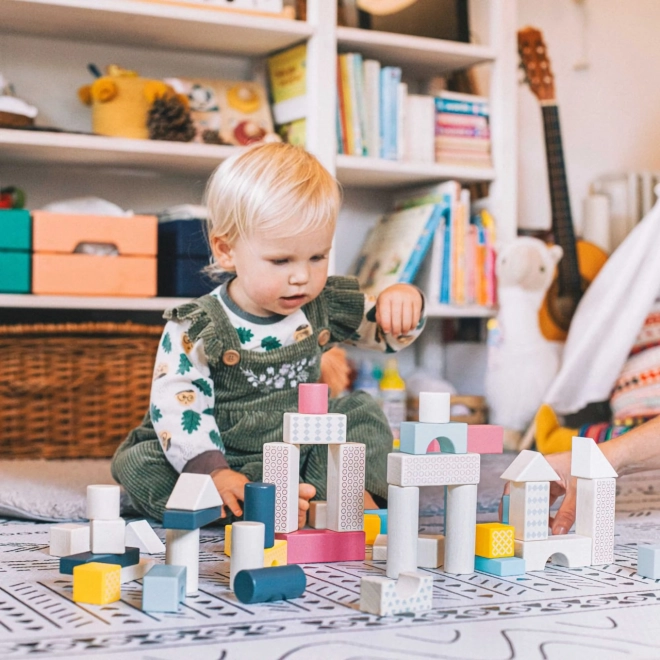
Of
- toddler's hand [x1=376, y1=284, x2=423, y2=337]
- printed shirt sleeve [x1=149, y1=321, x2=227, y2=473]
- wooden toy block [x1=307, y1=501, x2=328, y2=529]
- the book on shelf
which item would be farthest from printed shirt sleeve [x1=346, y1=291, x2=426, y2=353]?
the book on shelf

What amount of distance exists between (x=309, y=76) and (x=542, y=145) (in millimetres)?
835

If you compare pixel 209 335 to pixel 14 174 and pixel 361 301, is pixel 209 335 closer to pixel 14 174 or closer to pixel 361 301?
pixel 361 301

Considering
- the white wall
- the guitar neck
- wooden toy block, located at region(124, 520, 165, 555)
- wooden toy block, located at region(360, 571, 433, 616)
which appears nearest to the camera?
wooden toy block, located at region(360, 571, 433, 616)

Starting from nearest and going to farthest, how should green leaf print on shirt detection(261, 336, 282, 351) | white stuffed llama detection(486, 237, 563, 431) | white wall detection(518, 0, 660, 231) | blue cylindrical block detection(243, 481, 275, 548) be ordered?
blue cylindrical block detection(243, 481, 275, 548) → green leaf print on shirt detection(261, 336, 282, 351) → white stuffed llama detection(486, 237, 563, 431) → white wall detection(518, 0, 660, 231)

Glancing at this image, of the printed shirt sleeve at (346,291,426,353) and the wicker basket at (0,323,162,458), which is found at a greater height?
the printed shirt sleeve at (346,291,426,353)

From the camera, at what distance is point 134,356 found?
1.95 metres

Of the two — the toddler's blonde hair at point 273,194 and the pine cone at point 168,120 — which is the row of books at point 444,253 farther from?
the toddler's blonde hair at point 273,194

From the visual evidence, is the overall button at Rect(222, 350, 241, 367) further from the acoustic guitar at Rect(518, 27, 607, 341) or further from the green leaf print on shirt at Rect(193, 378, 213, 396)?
the acoustic guitar at Rect(518, 27, 607, 341)

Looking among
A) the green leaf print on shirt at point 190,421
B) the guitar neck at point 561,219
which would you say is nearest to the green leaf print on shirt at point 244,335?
the green leaf print on shirt at point 190,421

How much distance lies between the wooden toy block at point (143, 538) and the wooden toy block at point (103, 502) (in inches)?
5.5

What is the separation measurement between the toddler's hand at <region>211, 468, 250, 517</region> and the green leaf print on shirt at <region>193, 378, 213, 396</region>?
143 mm

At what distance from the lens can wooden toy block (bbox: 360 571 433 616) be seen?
76 centimetres

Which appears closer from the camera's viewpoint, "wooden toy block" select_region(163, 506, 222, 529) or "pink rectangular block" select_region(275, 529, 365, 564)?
"wooden toy block" select_region(163, 506, 222, 529)

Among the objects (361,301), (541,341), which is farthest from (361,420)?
(541,341)
